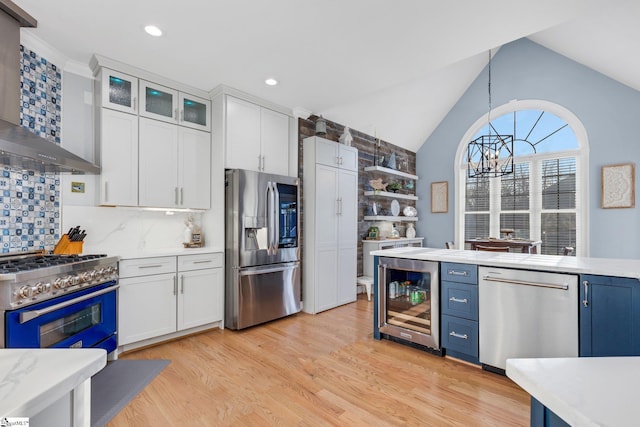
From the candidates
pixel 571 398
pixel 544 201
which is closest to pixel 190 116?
pixel 571 398

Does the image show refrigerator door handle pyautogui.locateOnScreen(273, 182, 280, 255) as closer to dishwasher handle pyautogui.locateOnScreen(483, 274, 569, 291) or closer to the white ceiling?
the white ceiling

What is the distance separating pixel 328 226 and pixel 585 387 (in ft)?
11.7

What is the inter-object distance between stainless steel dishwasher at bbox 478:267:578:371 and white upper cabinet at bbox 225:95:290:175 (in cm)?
263

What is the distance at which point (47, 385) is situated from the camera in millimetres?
555

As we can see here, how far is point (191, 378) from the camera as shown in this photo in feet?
7.67

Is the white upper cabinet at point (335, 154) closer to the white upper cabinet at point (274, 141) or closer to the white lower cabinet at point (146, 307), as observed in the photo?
the white upper cabinet at point (274, 141)

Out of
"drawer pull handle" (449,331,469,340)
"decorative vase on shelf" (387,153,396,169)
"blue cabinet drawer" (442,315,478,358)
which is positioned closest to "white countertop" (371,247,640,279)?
"blue cabinet drawer" (442,315,478,358)

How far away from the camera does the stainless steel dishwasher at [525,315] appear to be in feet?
6.95

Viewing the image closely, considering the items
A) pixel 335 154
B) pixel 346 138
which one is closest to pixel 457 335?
pixel 335 154

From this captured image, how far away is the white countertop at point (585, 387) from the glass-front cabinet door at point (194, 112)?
3.57 m

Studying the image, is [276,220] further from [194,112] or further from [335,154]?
[194,112]

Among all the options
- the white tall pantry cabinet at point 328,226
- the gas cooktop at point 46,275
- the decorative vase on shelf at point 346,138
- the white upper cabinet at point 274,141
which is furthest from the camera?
the decorative vase on shelf at point 346,138

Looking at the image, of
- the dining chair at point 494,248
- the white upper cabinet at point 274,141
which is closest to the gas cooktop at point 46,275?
the white upper cabinet at point 274,141

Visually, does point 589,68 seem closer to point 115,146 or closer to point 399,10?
point 399,10
